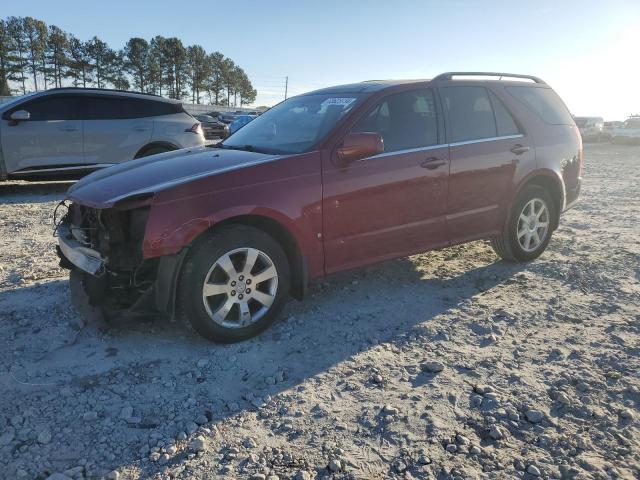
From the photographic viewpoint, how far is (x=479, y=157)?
4.54 m

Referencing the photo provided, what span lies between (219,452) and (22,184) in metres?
9.38

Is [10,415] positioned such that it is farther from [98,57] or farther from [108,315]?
[98,57]

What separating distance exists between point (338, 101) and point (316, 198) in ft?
3.47

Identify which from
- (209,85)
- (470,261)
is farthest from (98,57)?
(470,261)

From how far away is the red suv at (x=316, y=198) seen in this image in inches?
128

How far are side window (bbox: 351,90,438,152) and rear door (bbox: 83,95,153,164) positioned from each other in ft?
20.5

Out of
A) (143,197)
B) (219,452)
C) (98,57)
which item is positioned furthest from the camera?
(98,57)

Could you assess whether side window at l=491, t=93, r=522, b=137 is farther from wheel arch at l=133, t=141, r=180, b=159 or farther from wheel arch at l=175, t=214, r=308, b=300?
wheel arch at l=133, t=141, r=180, b=159

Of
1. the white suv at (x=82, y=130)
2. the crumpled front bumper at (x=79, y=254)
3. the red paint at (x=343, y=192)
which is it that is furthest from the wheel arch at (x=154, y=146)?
the crumpled front bumper at (x=79, y=254)

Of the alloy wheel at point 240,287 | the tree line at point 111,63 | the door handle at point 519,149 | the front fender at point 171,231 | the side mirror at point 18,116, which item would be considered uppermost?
the tree line at point 111,63

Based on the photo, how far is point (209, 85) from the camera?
81125mm

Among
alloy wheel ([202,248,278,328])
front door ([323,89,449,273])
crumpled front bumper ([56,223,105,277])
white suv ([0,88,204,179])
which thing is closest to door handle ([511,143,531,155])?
front door ([323,89,449,273])

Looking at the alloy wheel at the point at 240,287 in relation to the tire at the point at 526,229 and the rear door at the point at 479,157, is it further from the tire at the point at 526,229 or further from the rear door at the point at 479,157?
the tire at the point at 526,229

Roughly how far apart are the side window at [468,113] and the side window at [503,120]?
66mm
